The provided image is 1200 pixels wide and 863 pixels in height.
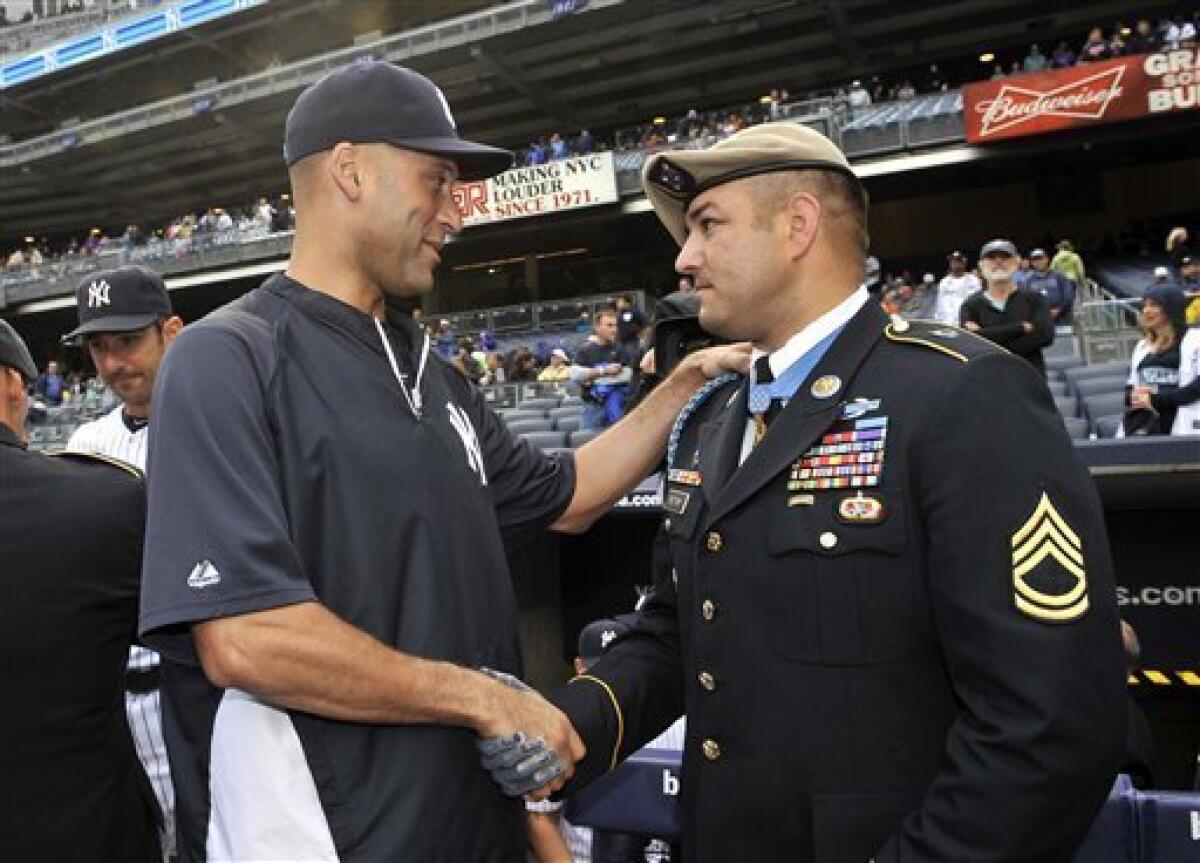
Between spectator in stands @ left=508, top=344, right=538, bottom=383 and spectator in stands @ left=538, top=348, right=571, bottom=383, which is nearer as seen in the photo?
spectator in stands @ left=538, top=348, right=571, bottom=383

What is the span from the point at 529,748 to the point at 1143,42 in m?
22.4

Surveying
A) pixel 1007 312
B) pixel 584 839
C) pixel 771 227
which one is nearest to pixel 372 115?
pixel 771 227

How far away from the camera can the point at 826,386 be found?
5.96 feet

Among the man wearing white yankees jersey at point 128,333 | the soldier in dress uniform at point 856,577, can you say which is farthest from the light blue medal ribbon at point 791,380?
the man wearing white yankees jersey at point 128,333

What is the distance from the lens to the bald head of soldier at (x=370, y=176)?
190 centimetres

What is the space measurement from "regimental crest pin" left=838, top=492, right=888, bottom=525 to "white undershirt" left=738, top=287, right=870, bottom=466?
26cm

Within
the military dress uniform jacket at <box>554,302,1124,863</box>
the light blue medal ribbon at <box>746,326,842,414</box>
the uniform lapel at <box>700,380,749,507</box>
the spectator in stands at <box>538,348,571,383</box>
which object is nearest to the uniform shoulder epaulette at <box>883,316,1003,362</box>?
the military dress uniform jacket at <box>554,302,1124,863</box>

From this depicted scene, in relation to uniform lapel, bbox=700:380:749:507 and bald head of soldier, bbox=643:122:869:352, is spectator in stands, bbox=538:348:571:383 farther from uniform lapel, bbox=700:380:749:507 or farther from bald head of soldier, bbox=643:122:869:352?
bald head of soldier, bbox=643:122:869:352

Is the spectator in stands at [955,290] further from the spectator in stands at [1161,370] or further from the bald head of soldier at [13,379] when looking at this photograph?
the bald head of soldier at [13,379]

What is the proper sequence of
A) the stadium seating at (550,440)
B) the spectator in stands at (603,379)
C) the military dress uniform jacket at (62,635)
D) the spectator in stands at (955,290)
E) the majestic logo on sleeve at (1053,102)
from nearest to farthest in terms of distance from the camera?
1. the military dress uniform jacket at (62,635)
2. the spectator in stands at (603,379)
3. the stadium seating at (550,440)
4. the spectator in stands at (955,290)
5. the majestic logo on sleeve at (1053,102)

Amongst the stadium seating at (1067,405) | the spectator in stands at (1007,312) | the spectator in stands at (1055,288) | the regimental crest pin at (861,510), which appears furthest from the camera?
the spectator in stands at (1055,288)

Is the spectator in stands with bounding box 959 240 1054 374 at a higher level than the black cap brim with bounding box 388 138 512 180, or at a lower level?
higher

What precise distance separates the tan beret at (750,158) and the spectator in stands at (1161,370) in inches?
184

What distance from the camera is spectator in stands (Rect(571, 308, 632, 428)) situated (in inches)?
349
